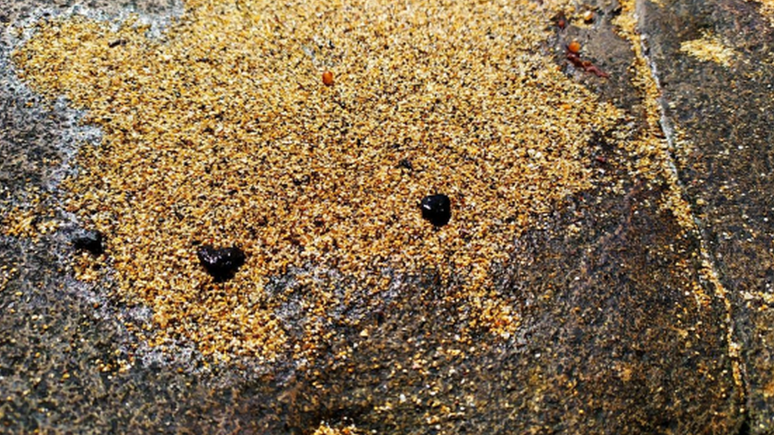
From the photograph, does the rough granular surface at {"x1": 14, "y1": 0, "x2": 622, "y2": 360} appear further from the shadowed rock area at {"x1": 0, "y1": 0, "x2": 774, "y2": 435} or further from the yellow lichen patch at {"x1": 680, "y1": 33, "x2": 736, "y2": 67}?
the yellow lichen patch at {"x1": 680, "y1": 33, "x2": 736, "y2": 67}

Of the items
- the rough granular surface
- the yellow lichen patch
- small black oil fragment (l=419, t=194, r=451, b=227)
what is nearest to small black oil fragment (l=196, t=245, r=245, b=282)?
the rough granular surface

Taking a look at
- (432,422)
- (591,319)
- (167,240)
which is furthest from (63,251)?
(591,319)

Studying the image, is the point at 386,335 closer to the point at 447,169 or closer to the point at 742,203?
the point at 447,169

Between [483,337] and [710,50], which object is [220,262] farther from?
[710,50]

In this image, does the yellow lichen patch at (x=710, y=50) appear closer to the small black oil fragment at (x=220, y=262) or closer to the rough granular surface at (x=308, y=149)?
the rough granular surface at (x=308, y=149)

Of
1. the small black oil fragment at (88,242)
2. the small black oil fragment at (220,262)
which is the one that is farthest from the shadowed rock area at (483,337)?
the small black oil fragment at (220,262)

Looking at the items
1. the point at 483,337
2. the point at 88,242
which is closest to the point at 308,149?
the point at 88,242
